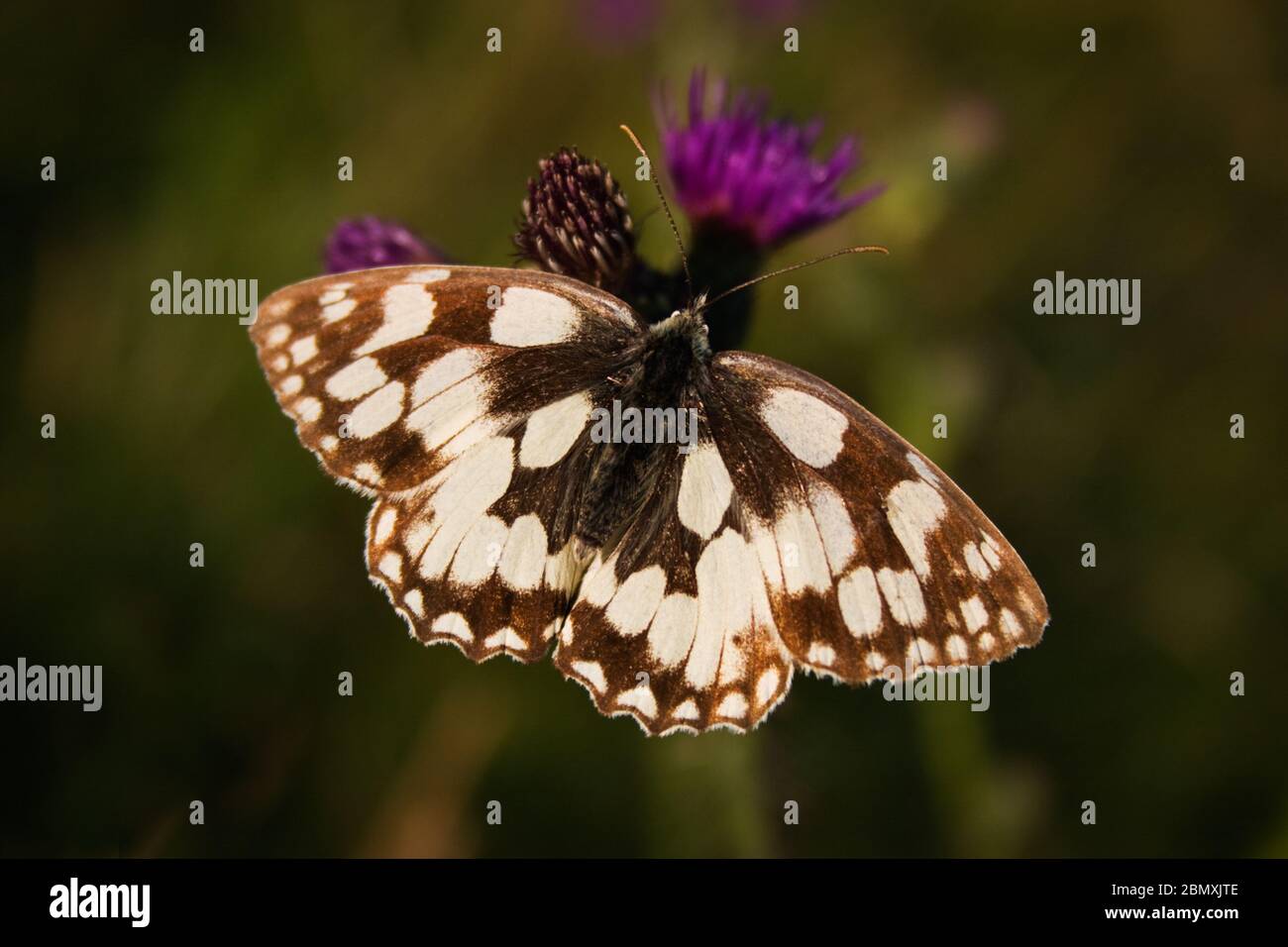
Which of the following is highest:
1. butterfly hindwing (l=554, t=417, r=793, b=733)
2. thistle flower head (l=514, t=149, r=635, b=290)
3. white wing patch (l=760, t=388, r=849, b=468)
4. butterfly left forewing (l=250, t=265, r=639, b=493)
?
thistle flower head (l=514, t=149, r=635, b=290)

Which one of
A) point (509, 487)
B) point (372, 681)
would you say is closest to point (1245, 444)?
point (509, 487)

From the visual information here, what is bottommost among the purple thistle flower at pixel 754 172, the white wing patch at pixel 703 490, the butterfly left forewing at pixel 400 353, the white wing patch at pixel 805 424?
the white wing patch at pixel 703 490

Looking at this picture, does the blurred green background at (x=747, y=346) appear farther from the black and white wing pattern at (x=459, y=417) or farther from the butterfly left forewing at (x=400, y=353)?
the butterfly left forewing at (x=400, y=353)

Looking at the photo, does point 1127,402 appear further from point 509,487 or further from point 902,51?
point 509,487

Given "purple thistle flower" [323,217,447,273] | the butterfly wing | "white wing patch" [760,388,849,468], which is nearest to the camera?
the butterfly wing

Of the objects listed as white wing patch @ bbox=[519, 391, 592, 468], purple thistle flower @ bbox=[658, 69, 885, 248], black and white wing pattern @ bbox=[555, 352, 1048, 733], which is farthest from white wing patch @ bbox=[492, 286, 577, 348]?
purple thistle flower @ bbox=[658, 69, 885, 248]

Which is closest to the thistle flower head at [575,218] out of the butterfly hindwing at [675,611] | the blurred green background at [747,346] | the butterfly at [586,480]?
the butterfly at [586,480]

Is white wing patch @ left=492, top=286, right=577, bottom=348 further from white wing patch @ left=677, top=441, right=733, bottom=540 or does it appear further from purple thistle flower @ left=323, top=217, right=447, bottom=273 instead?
purple thistle flower @ left=323, top=217, right=447, bottom=273
